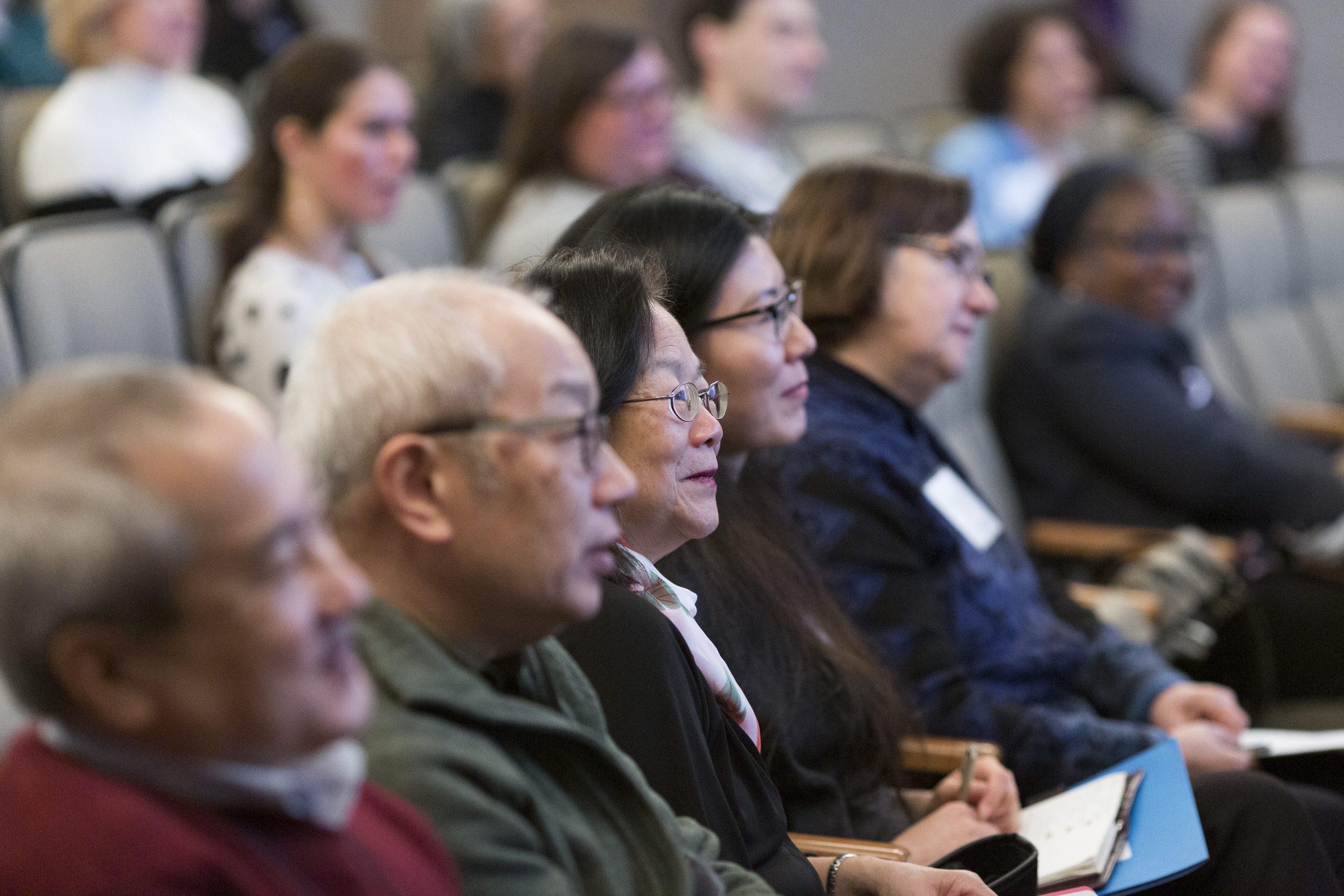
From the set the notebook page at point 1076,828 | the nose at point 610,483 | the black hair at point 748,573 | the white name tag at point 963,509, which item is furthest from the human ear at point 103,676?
the white name tag at point 963,509

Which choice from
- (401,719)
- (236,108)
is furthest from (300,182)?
(401,719)

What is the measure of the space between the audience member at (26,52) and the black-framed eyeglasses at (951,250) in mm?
2656

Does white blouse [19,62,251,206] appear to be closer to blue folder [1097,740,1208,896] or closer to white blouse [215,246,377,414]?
white blouse [215,246,377,414]

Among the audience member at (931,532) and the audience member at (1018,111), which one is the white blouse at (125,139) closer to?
the audience member at (931,532)

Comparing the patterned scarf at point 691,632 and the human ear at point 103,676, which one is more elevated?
the human ear at point 103,676

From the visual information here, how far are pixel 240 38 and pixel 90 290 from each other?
2240 mm

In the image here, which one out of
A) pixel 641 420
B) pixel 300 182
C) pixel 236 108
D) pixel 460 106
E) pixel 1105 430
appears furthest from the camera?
pixel 460 106

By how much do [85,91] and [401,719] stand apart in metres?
2.63

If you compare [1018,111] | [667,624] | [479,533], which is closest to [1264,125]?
[1018,111]

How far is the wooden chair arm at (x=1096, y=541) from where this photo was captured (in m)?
2.67

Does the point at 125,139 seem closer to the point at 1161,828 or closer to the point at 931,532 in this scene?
the point at 931,532

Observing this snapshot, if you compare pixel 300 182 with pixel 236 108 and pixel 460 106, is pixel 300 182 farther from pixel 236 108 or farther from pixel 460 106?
pixel 460 106

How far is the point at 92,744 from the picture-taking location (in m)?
0.72

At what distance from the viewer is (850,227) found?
1.99 meters
